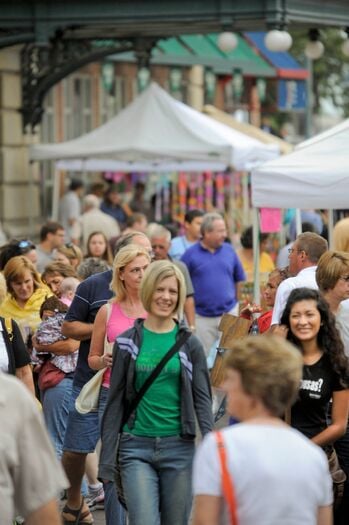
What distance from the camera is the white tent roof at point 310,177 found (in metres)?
11.2

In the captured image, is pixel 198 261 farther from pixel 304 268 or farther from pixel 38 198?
pixel 38 198

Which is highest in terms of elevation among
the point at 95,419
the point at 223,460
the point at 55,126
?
the point at 55,126

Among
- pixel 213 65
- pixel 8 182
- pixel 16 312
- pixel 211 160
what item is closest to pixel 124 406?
pixel 16 312

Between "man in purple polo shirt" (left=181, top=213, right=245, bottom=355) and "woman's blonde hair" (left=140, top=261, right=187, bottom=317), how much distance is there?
23.5 ft

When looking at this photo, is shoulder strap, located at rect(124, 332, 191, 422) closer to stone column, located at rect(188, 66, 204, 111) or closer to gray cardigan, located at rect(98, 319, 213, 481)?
gray cardigan, located at rect(98, 319, 213, 481)

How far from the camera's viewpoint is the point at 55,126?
80.3 ft

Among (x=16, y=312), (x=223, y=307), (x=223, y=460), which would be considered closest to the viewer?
(x=223, y=460)

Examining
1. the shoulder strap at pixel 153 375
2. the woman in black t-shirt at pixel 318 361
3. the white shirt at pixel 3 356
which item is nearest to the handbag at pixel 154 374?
the shoulder strap at pixel 153 375

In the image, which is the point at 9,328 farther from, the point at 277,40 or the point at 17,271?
the point at 277,40

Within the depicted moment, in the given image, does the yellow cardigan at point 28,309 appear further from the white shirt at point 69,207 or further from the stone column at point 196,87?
the stone column at point 196,87

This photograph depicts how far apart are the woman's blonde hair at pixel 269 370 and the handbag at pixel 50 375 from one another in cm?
479

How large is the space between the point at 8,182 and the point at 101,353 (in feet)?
46.1

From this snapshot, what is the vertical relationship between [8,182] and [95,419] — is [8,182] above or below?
above

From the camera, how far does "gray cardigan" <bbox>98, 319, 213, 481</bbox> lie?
6.59 m
